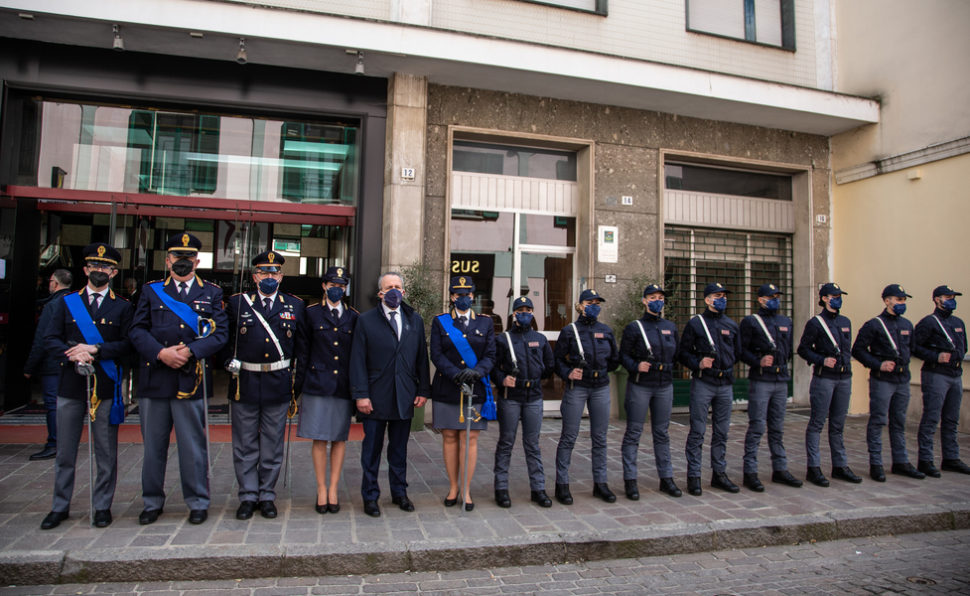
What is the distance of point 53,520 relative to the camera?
479cm

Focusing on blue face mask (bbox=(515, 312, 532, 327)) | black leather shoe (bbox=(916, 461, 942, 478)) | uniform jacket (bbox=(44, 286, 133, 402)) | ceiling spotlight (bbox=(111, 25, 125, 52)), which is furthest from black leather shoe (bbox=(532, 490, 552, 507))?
ceiling spotlight (bbox=(111, 25, 125, 52))

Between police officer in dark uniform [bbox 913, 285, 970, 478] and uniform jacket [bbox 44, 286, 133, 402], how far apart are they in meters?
8.33

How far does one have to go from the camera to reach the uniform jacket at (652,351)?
243 inches

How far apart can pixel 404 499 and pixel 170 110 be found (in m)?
6.74

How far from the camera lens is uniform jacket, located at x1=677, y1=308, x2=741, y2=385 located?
21.0 feet

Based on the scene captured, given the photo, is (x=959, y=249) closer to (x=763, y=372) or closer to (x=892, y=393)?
(x=892, y=393)

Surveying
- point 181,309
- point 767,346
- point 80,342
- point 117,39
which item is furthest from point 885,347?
point 117,39

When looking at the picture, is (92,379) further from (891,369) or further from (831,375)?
(891,369)

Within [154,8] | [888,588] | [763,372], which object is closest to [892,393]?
[763,372]

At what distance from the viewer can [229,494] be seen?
19.0 feet

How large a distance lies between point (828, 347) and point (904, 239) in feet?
16.8

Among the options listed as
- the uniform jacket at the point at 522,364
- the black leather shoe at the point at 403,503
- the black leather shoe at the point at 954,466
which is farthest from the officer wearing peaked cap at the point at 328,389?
the black leather shoe at the point at 954,466

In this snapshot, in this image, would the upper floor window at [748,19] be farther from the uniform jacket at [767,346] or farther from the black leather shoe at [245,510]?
the black leather shoe at [245,510]

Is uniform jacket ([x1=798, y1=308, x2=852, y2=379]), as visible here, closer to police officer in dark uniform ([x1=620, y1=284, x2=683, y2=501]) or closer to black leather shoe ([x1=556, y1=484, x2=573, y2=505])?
police officer in dark uniform ([x1=620, y1=284, x2=683, y2=501])
